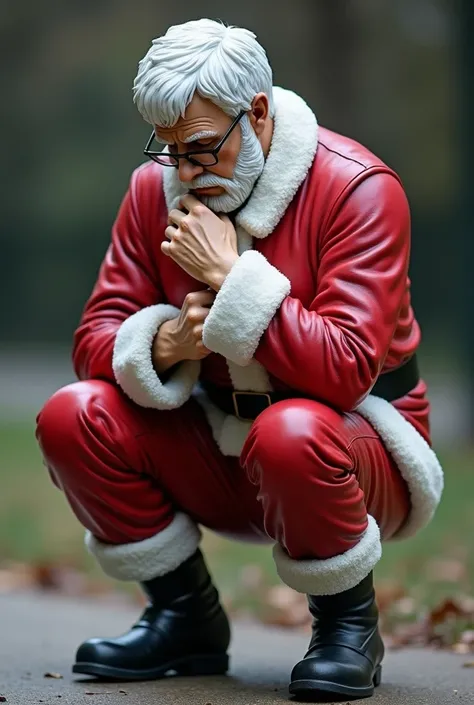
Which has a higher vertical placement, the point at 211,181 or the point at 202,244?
the point at 211,181

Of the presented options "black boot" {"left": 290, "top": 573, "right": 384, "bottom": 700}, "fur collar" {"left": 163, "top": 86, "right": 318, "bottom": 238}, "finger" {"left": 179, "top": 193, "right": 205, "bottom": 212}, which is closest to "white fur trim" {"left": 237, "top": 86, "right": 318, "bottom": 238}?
"fur collar" {"left": 163, "top": 86, "right": 318, "bottom": 238}

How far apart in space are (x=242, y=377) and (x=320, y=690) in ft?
2.54

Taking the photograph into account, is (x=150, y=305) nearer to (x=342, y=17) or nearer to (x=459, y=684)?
(x=459, y=684)

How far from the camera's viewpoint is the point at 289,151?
10.4ft

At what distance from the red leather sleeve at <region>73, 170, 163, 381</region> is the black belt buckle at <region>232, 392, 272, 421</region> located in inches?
14.1

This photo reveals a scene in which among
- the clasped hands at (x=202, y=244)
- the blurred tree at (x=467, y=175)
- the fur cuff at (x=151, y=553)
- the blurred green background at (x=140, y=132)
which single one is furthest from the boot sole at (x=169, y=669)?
the blurred tree at (x=467, y=175)

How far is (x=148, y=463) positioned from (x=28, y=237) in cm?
1214

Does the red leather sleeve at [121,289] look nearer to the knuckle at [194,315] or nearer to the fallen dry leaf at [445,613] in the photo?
the knuckle at [194,315]

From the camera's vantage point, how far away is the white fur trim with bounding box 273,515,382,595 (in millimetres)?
2957

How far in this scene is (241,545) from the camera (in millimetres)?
6500

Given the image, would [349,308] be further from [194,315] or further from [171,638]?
[171,638]

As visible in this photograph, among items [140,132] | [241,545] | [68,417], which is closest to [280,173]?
[68,417]

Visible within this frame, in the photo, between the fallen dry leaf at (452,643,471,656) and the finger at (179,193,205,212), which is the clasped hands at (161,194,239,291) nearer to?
the finger at (179,193,205,212)

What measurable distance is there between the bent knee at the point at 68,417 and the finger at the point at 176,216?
0.46 metres
